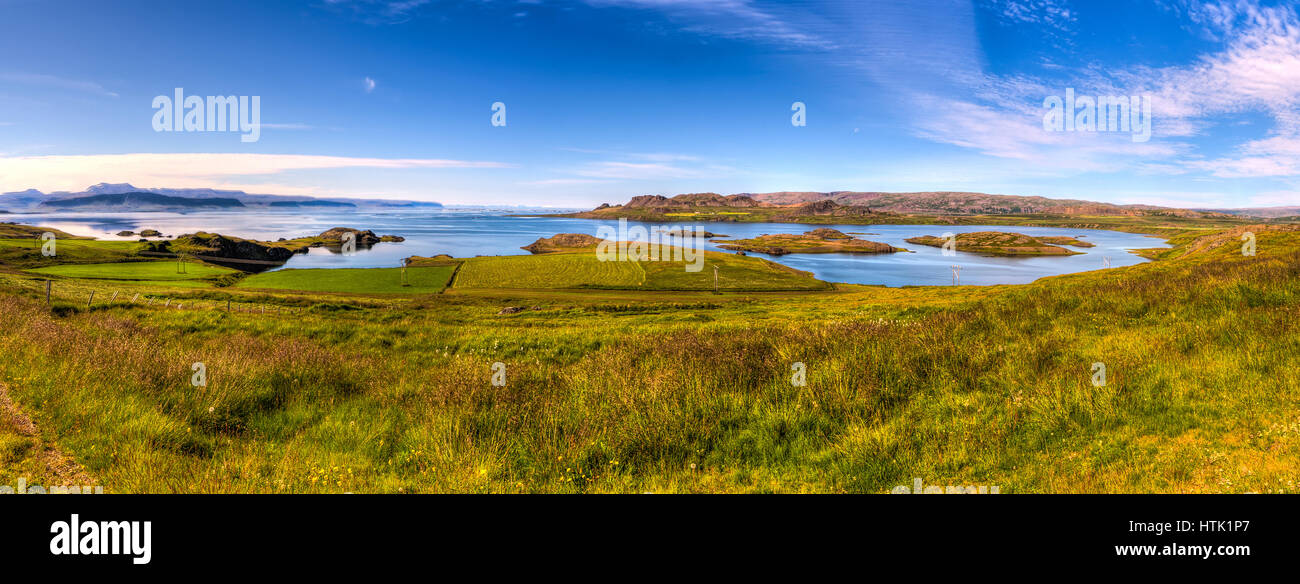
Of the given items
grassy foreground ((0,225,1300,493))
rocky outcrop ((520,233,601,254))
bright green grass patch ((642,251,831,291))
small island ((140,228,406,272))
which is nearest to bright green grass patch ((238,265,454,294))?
small island ((140,228,406,272))

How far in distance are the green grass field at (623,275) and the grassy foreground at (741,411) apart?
8219cm

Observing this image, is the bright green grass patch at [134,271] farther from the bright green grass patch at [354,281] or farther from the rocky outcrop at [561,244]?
the rocky outcrop at [561,244]

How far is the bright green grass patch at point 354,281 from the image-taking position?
82.9m

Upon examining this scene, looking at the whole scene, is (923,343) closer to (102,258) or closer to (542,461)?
(542,461)

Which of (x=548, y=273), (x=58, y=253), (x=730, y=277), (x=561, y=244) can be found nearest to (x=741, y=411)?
(x=730, y=277)

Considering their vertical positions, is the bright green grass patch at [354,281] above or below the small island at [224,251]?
below

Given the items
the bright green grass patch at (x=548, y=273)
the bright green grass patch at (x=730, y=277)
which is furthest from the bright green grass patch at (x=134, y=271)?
the bright green grass patch at (x=730, y=277)

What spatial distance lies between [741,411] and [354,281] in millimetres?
102601

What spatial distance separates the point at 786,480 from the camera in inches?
212

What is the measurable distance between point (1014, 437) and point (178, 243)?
173 metres

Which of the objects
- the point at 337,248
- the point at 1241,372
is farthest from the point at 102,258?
the point at 1241,372

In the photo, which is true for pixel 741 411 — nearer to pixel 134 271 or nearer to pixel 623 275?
pixel 623 275

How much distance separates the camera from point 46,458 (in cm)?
566

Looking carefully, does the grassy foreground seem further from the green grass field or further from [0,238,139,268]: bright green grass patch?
[0,238,139,268]: bright green grass patch
